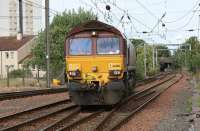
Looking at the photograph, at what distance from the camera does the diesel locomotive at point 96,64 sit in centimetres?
1995

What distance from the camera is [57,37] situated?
234 ft

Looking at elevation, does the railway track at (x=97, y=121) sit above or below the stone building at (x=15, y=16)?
below

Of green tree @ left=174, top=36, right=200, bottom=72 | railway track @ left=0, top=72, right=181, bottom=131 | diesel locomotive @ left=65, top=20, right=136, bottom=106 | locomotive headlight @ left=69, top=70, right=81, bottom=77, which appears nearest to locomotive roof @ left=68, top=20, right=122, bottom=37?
diesel locomotive @ left=65, top=20, right=136, bottom=106

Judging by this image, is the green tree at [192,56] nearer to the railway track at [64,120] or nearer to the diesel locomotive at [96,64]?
the diesel locomotive at [96,64]

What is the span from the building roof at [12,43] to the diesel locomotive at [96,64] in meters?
73.5

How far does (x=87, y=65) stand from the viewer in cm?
2034

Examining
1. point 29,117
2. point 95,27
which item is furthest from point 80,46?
point 29,117

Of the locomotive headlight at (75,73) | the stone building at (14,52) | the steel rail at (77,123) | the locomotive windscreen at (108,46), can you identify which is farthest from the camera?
the stone building at (14,52)

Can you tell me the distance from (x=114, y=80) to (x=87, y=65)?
1.19 meters

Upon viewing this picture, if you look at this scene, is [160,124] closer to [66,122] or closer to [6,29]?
[66,122]

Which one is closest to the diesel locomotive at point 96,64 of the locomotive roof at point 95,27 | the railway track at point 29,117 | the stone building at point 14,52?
the locomotive roof at point 95,27

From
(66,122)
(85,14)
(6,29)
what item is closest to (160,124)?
(66,122)

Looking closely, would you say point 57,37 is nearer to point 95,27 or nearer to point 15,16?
point 95,27

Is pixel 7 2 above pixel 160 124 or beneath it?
above
